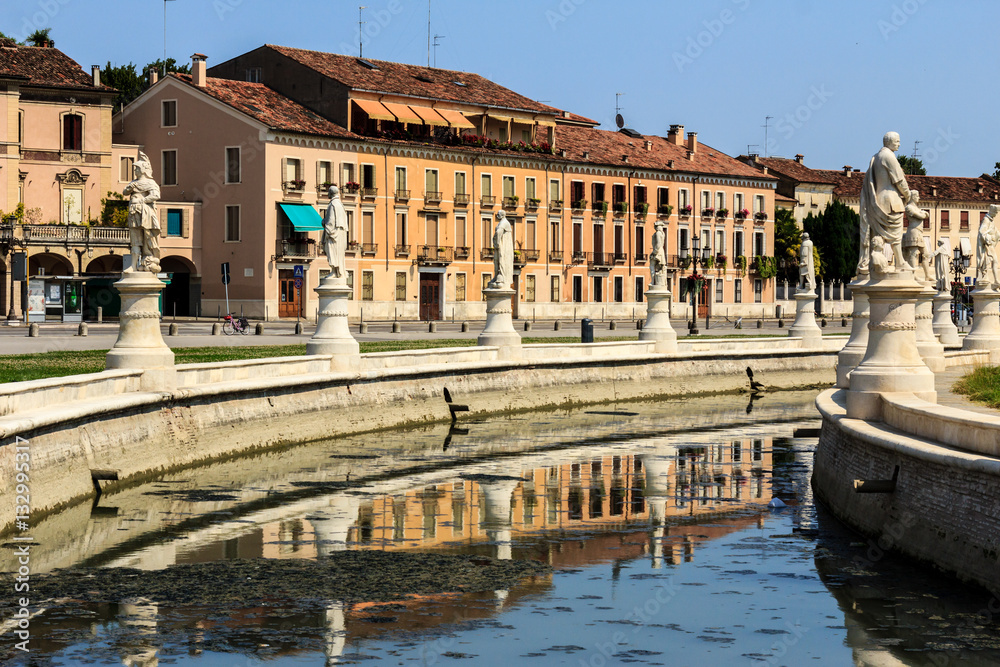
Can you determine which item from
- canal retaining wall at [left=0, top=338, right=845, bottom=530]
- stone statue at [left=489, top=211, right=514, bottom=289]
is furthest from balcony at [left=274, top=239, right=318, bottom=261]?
stone statue at [left=489, top=211, right=514, bottom=289]

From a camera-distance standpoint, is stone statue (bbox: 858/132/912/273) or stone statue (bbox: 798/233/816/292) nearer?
stone statue (bbox: 858/132/912/273)

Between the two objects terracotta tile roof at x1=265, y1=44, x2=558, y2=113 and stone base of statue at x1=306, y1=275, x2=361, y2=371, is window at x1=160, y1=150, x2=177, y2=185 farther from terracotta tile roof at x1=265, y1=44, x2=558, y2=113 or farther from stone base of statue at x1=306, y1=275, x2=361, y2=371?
stone base of statue at x1=306, y1=275, x2=361, y2=371

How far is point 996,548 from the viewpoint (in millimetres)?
11984

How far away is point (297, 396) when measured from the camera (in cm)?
2478

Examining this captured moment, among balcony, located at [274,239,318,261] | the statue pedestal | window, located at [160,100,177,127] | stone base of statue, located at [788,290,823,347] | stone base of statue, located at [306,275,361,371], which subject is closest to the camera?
the statue pedestal

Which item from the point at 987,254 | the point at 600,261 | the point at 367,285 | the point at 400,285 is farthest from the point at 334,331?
the point at 600,261

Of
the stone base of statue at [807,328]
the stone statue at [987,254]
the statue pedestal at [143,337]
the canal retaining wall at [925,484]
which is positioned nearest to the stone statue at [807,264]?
the stone base of statue at [807,328]

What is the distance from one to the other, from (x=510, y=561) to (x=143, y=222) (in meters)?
8.72

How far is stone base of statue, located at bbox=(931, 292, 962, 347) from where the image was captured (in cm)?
4019

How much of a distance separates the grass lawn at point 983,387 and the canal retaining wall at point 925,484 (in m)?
2.66

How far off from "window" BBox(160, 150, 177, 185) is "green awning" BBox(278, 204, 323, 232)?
6.25 m

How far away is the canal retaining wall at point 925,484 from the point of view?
12.3 m

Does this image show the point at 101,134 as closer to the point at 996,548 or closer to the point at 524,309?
the point at 524,309

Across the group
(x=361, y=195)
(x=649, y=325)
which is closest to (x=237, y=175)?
(x=361, y=195)
